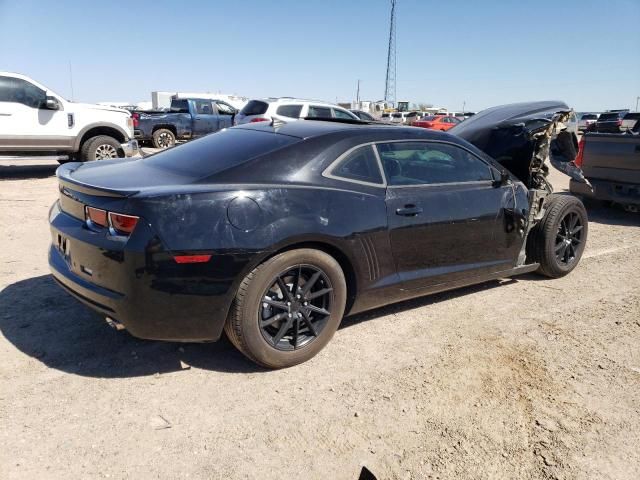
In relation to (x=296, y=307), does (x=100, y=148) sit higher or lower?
higher

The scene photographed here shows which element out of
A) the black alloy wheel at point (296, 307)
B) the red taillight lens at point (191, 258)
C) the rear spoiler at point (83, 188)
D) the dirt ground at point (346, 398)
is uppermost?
the rear spoiler at point (83, 188)

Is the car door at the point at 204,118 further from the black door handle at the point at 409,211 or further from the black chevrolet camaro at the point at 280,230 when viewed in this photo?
the black door handle at the point at 409,211

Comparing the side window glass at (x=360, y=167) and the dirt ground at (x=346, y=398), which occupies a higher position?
the side window glass at (x=360, y=167)

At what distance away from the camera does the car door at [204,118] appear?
56.6 feet

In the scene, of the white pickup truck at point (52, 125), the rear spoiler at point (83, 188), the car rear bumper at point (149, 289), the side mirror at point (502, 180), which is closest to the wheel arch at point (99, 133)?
the white pickup truck at point (52, 125)

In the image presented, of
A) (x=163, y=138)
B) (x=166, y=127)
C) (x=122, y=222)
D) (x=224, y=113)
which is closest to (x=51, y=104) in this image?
(x=163, y=138)

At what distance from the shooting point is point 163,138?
54.2 ft

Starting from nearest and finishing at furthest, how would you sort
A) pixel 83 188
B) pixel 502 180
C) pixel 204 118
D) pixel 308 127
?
pixel 83 188 < pixel 308 127 < pixel 502 180 < pixel 204 118

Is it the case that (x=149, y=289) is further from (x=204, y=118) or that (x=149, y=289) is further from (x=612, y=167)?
(x=204, y=118)

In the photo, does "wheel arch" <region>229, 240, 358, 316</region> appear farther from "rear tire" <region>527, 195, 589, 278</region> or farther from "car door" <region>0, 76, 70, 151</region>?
"car door" <region>0, 76, 70, 151</region>

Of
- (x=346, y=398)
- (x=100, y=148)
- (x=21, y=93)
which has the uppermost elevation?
(x=21, y=93)

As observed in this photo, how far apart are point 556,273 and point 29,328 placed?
4.49 meters

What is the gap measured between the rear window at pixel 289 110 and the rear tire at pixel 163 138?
14.8ft

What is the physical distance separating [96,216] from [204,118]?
50.1 feet
